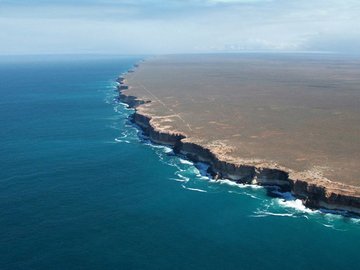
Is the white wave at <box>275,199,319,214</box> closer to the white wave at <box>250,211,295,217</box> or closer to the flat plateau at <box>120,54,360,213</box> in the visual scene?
the flat plateau at <box>120,54,360,213</box>

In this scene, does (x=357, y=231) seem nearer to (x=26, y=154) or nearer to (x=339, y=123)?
(x=339, y=123)

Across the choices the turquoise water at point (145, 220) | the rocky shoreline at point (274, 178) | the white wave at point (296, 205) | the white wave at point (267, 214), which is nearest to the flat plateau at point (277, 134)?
the rocky shoreline at point (274, 178)

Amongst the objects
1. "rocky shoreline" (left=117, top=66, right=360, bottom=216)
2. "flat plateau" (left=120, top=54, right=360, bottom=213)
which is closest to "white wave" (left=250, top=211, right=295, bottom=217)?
"rocky shoreline" (left=117, top=66, right=360, bottom=216)

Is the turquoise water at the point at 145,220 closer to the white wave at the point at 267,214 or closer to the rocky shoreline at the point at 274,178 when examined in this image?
the white wave at the point at 267,214

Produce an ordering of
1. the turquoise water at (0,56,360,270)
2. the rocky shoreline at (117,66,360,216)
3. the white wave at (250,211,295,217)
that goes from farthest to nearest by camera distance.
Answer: the rocky shoreline at (117,66,360,216) < the white wave at (250,211,295,217) < the turquoise water at (0,56,360,270)

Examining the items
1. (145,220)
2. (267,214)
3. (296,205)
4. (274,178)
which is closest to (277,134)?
(274,178)

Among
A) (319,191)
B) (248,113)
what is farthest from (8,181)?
(248,113)

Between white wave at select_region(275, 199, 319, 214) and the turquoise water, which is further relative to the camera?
white wave at select_region(275, 199, 319, 214)
